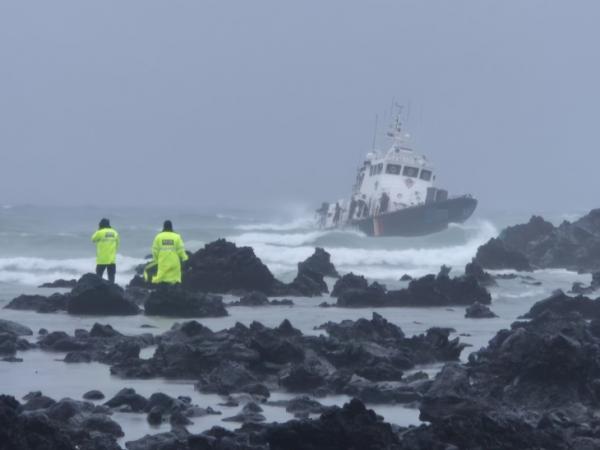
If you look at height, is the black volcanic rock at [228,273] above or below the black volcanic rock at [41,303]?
above

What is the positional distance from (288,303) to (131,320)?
552 centimetres

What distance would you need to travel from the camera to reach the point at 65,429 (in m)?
11.8

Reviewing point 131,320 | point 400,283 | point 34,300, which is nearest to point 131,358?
point 131,320

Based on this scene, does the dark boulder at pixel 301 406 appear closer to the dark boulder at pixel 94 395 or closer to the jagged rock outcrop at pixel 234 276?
the dark boulder at pixel 94 395

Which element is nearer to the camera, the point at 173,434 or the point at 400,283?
→ the point at 173,434

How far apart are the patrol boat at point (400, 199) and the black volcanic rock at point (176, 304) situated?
41.4 metres

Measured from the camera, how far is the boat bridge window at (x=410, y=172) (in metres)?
68.7

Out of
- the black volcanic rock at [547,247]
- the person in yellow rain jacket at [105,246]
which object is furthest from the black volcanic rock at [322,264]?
the person in yellow rain jacket at [105,246]

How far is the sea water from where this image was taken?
1550 centimetres

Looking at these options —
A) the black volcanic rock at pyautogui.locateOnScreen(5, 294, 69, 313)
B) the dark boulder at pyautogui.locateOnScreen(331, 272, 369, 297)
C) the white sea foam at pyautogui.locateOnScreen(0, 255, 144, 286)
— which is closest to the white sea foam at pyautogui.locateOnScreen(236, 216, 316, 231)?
the white sea foam at pyautogui.locateOnScreen(0, 255, 144, 286)

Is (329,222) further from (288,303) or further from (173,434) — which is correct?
(173,434)

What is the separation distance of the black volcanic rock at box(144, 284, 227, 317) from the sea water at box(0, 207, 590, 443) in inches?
11.8

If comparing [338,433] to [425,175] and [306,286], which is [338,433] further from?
[425,175]

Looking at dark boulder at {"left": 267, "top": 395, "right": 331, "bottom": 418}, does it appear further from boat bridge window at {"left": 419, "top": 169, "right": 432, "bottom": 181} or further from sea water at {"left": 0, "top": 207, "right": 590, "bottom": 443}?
boat bridge window at {"left": 419, "top": 169, "right": 432, "bottom": 181}
